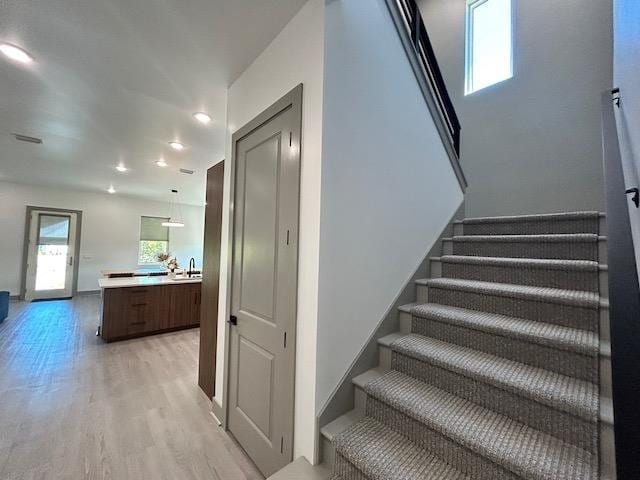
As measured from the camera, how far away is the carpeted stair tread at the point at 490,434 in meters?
0.94

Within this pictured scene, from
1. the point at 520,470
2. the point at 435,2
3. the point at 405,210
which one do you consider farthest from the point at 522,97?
the point at 520,470

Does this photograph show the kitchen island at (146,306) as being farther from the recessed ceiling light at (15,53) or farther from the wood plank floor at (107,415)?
the recessed ceiling light at (15,53)

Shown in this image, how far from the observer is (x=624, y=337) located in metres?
0.50

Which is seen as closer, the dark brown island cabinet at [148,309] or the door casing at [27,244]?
the dark brown island cabinet at [148,309]

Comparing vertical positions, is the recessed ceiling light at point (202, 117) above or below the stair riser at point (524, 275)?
above

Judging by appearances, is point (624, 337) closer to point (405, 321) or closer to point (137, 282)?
point (405, 321)

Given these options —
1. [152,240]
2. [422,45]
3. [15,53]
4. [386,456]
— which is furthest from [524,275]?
[152,240]

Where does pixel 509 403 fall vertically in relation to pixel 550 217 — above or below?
below

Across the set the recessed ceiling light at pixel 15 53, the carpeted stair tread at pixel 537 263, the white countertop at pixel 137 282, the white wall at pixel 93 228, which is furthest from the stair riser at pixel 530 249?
the white wall at pixel 93 228

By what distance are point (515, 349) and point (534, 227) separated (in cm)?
136

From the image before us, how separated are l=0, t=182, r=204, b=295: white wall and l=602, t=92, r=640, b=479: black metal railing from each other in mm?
9856

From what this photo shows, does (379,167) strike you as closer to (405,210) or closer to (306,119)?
(405,210)

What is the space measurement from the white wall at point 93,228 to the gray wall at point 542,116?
8724mm

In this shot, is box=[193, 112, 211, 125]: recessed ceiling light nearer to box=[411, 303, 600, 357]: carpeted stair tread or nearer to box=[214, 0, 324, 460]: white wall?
box=[214, 0, 324, 460]: white wall
